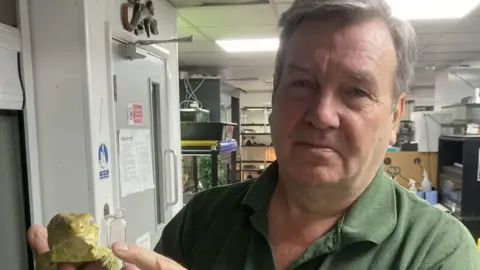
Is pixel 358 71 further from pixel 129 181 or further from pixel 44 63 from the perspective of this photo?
pixel 129 181

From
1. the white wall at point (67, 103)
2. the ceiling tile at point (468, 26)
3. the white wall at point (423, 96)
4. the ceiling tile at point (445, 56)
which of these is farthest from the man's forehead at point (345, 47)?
the white wall at point (423, 96)

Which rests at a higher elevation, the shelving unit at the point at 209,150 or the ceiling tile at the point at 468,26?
the ceiling tile at the point at 468,26

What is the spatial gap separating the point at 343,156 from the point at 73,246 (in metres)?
0.49

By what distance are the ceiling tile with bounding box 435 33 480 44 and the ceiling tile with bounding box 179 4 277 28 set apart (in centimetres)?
184

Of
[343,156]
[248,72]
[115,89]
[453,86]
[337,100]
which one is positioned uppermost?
[248,72]

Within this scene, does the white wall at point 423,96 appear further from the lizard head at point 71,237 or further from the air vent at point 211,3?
the lizard head at point 71,237

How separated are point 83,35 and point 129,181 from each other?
77 cm

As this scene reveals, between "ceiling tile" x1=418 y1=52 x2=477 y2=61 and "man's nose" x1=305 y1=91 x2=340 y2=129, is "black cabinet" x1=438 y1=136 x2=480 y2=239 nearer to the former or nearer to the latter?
"ceiling tile" x1=418 y1=52 x2=477 y2=61

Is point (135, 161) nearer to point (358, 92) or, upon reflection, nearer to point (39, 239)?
point (39, 239)

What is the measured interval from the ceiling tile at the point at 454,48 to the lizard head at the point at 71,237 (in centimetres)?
443

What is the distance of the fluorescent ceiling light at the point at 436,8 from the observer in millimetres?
2643

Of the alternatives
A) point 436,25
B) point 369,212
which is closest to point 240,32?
point 436,25

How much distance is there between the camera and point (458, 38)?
3.94 meters

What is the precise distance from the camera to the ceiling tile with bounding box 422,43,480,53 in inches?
169
